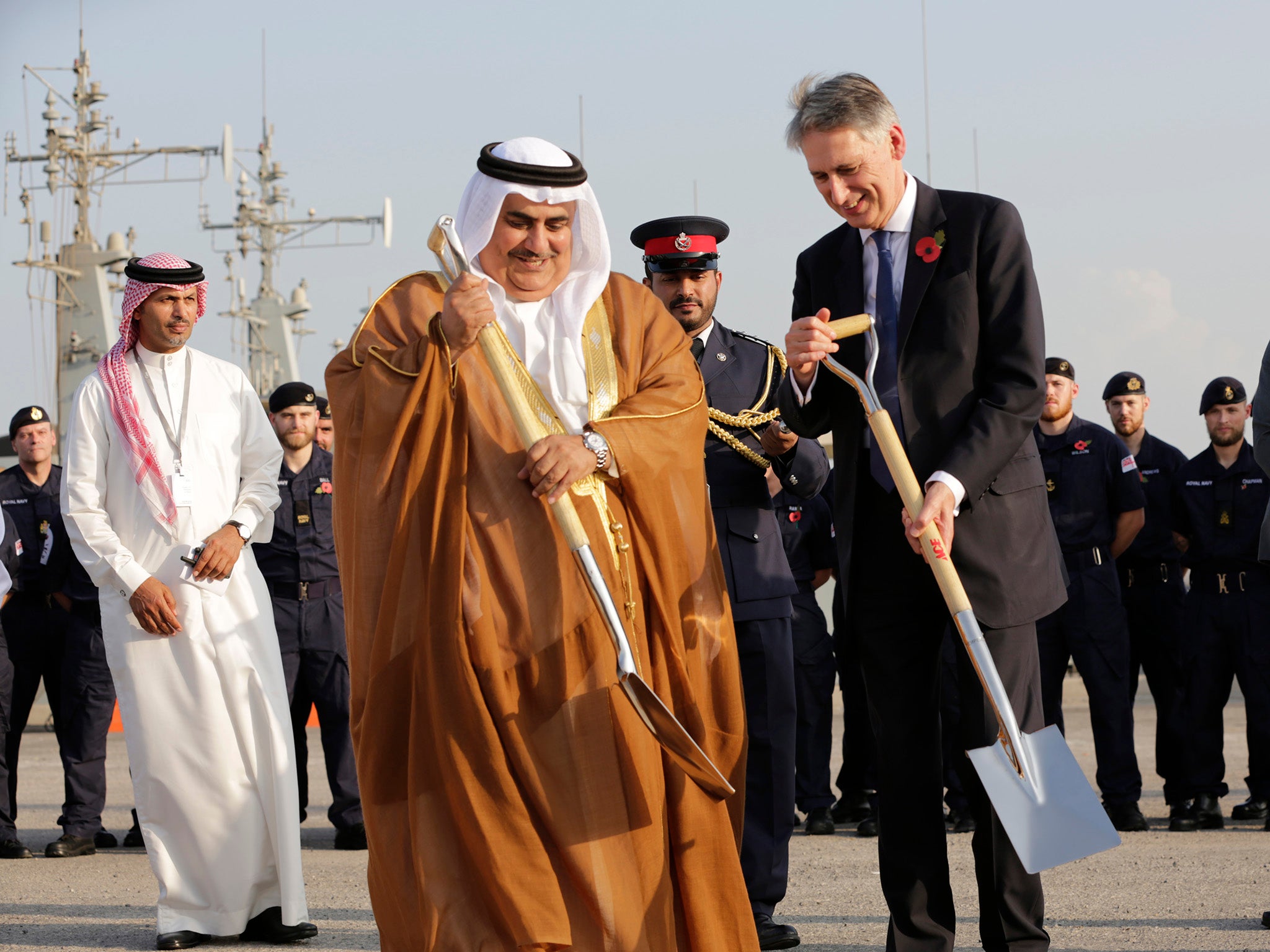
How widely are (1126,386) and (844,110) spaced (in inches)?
248

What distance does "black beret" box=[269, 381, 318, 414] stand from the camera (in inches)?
342

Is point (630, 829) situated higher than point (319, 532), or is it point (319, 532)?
point (319, 532)

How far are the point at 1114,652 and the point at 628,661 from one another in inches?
196

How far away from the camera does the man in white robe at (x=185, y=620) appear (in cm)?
539

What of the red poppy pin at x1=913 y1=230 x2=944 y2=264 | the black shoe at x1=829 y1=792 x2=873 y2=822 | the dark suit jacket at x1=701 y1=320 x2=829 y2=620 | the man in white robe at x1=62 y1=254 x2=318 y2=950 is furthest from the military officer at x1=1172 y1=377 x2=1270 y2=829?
the red poppy pin at x1=913 y1=230 x2=944 y2=264

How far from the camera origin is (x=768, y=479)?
519 centimetres

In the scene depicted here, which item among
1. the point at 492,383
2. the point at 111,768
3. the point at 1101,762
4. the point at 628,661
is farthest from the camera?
the point at 111,768

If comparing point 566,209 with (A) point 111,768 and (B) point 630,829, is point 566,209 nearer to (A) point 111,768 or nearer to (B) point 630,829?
(B) point 630,829

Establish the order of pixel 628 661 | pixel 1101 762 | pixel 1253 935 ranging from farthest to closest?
pixel 1101 762 < pixel 1253 935 < pixel 628 661

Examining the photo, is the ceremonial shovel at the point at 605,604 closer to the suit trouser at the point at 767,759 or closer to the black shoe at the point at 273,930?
the suit trouser at the point at 767,759

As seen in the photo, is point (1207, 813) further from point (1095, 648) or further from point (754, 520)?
point (754, 520)

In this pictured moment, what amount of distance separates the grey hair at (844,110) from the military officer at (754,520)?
1227 millimetres

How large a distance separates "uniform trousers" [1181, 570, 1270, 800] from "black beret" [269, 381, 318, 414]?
5.05 meters

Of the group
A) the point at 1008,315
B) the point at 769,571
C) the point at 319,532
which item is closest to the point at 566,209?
the point at 1008,315
